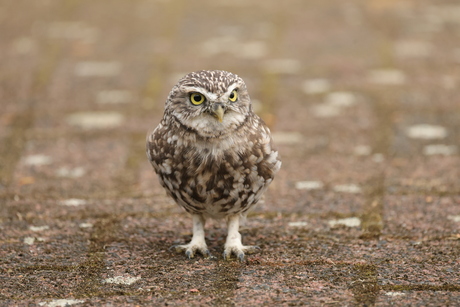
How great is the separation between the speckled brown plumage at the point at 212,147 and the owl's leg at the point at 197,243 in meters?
0.03

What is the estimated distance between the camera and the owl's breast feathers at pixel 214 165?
3535 mm

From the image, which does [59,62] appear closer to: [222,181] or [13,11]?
[13,11]

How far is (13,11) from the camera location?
856cm

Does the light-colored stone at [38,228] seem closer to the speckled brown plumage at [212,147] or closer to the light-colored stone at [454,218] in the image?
the speckled brown plumage at [212,147]

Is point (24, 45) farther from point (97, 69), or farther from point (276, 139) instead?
point (276, 139)

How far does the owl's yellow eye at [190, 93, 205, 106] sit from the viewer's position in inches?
137

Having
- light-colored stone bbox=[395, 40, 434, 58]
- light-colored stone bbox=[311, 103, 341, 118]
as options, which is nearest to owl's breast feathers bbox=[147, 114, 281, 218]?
light-colored stone bbox=[311, 103, 341, 118]

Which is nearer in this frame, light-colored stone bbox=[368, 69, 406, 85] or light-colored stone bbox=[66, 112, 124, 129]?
light-colored stone bbox=[66, 112, 124, 129]

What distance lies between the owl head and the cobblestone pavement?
2.20 feet

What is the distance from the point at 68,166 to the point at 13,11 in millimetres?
4079

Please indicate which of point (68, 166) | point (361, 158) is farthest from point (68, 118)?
point (361, 158)

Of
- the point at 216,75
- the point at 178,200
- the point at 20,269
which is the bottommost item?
the point at 20,269

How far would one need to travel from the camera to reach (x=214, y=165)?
11.5ft

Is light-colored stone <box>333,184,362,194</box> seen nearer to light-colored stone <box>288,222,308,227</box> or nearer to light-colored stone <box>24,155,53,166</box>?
light-colored stone <box>288,222,308,227</box>
